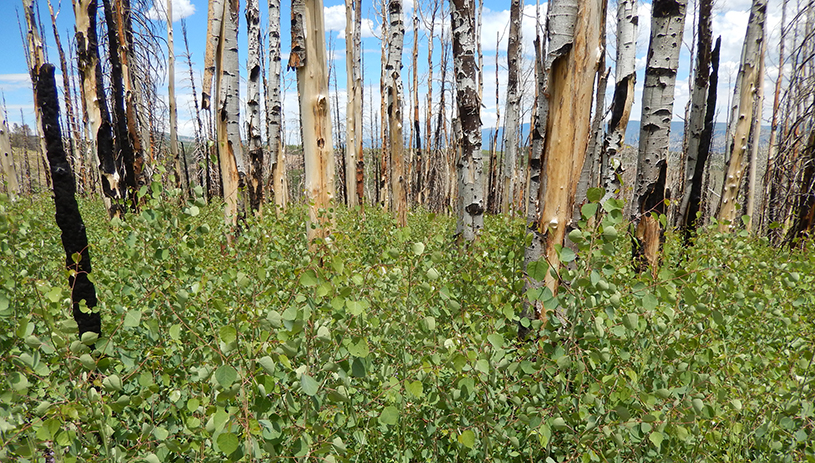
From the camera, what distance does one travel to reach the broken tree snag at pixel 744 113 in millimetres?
5695

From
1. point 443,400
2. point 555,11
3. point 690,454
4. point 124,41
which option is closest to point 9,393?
point 443,400

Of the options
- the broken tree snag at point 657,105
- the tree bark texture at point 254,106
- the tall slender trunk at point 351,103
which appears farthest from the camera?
the tall slender trunk at point 351,103

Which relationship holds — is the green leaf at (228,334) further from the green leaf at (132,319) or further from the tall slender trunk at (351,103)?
the tall slender trunk at (351,103)

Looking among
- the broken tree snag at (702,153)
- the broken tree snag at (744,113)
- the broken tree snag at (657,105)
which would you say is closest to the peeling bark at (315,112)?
the broken tree snag at (657,105)

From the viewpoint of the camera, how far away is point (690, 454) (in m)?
1.73

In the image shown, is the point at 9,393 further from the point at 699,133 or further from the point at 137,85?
the point at 137,85

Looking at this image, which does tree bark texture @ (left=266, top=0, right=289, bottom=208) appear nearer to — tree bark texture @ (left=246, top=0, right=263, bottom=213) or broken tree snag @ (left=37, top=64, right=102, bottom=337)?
tree bark texture @ (left=246, top=0, right=263, bottom=213)

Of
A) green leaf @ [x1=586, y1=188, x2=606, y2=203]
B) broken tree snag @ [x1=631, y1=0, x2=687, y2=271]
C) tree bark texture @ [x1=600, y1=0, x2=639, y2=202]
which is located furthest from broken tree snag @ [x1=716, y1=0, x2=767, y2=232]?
green leaf @ [x1=586, y1=188, x2=606, y2=203]

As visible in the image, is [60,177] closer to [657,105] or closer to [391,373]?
[391,373]

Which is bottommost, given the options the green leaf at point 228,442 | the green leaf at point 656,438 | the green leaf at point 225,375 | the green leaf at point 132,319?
the green leaf at point 656,438

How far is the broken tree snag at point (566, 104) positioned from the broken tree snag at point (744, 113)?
498 centimetres

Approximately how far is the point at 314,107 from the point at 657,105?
11.8 ft

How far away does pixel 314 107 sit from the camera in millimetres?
4332

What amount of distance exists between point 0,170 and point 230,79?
249 inches
